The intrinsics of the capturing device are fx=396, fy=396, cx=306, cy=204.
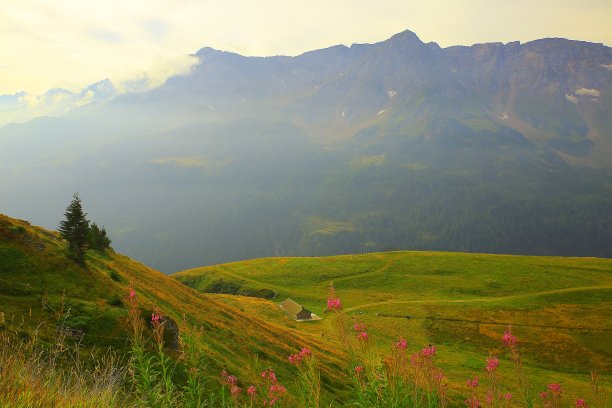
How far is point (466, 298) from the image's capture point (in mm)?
107688

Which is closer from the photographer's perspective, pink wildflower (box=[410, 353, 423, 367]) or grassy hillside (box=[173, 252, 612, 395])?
pink wildflower (box=[410, 353, 423, 367])

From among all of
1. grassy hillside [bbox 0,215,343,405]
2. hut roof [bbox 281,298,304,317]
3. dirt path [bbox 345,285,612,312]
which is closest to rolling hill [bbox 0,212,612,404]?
grassy hillside [bbox 0,215,343,405]

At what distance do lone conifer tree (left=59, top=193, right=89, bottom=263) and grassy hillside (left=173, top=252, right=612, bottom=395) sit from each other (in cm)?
4326

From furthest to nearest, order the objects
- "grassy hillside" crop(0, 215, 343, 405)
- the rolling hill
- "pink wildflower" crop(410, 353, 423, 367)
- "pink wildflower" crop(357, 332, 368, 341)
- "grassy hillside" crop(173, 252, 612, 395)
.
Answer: "grassy hillside" crop(173, 252, 612, 395) < the rolling hill < "grassy hillside" crop(0, 215, 343, 405) < "pink wildflower" crop(410, 353, 423, 367) < "pink wildflower" crop(357, 332, 368, 341)

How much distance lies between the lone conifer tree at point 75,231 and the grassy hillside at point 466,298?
43.3 meters

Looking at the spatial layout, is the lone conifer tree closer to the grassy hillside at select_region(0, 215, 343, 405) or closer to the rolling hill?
the grassy hillside at select_region(0, 215, 343, 405)

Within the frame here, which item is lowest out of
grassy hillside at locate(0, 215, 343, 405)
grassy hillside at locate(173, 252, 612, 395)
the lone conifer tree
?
grassy hillside at locate(173, 252, 612, 395)

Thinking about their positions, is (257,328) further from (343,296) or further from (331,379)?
(343,296)

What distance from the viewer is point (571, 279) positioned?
117312 mm

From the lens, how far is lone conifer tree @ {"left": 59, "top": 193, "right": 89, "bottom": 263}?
30766mm

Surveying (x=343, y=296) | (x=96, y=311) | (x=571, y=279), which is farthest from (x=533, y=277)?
(x=96, y=311)

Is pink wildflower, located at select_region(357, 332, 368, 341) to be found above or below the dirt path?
above

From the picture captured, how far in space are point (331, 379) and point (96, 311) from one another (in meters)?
22.2

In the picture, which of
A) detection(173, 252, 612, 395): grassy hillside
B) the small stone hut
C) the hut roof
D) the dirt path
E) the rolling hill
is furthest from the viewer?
A: the dirt path
